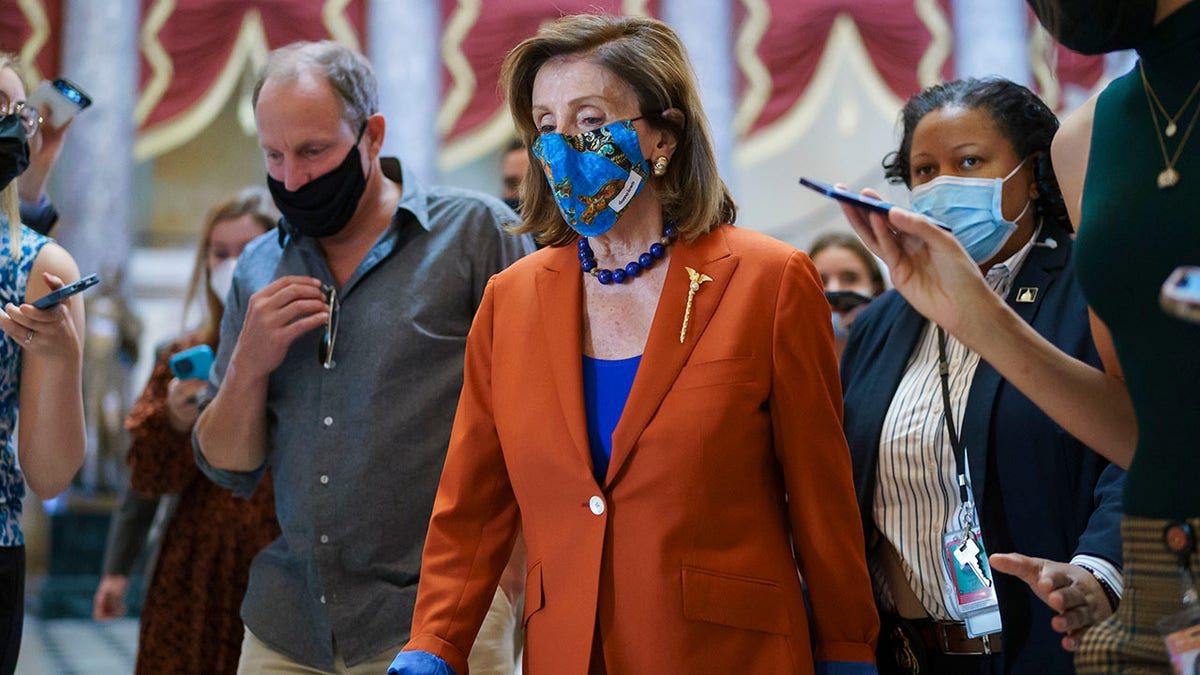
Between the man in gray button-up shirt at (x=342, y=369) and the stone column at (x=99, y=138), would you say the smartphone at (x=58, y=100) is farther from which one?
the stone column at (x=99, y=138)

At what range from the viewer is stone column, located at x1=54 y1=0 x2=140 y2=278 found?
970 centimetres

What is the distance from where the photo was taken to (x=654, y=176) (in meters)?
2.43

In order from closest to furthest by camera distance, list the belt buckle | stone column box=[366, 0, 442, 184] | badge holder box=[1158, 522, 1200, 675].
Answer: badge holder box=[1158, 522, 1200, 675], the belt buckle, stone column box=[366, 0, 442, 184]

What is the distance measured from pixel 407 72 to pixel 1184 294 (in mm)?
9280

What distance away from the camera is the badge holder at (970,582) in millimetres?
2393

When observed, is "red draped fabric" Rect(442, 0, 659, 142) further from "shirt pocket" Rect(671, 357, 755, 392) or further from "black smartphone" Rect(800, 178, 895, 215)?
"black smartphone" Rect(800, 178, 895, 215)

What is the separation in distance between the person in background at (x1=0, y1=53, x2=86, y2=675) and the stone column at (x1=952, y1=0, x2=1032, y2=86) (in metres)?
8.56

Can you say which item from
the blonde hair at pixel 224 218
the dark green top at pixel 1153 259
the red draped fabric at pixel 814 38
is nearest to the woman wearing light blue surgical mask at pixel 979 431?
the dark green top at pixel 1153 259

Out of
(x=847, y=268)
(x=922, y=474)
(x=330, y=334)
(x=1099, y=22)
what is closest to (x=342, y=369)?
(x=330, y=334)

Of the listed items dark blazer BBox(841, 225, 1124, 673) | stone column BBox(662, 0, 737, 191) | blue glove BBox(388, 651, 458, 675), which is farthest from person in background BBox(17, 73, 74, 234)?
stone column BBox(662, 0, 737, 191)

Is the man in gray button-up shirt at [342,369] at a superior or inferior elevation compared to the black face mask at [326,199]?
inferior

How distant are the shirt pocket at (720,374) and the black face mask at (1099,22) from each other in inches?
30.3

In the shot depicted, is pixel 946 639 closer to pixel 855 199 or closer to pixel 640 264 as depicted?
pixel 640 264

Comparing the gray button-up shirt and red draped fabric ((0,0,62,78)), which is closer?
the gray button-up shirt
